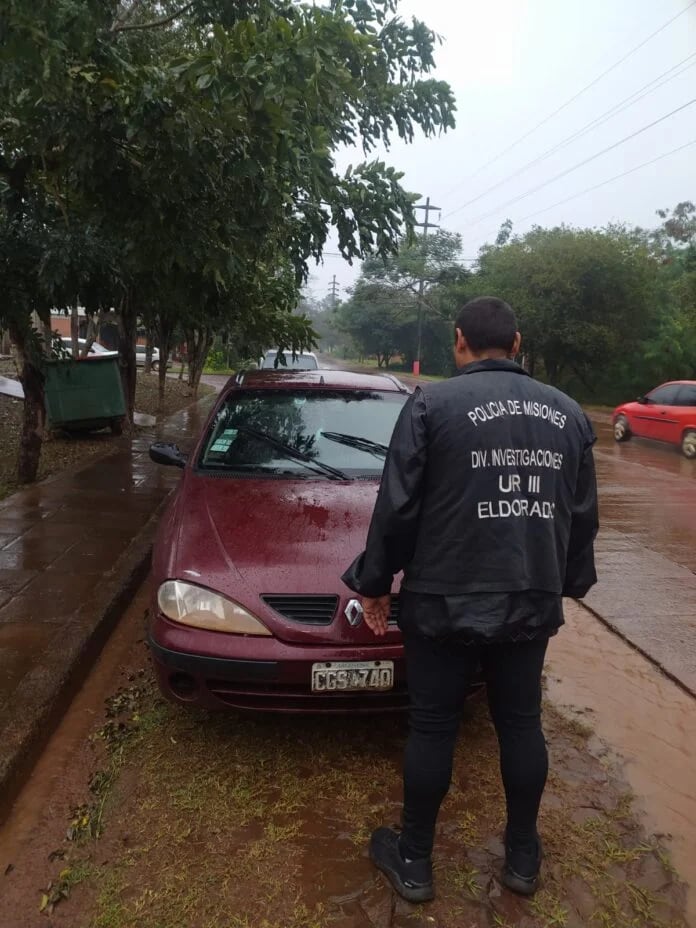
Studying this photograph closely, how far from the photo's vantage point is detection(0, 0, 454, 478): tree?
3662 millimetres

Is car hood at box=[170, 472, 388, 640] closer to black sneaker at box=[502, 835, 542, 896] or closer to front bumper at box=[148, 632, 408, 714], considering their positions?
front bumper at box=[148, 632, 408, 714]

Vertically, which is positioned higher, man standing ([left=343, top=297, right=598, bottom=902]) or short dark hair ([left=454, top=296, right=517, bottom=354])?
short dark hair ([left=454, top=296, right=517, bottom=354])

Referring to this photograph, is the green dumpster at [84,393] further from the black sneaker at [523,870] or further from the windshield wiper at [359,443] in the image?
the black sneaker at [523,870]

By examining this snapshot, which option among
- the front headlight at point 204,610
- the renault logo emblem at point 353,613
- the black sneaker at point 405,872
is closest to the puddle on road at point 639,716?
the black sneaker at point 405,872

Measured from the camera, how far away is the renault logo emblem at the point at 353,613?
2.75m

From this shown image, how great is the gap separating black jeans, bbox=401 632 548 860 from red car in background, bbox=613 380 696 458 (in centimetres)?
1236

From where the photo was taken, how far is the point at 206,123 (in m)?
3.96

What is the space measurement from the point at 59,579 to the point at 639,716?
12.2ft

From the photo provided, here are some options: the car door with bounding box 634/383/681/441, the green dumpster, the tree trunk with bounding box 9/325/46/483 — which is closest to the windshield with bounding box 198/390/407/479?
the tree trunk with bounding box 9/325/46/483

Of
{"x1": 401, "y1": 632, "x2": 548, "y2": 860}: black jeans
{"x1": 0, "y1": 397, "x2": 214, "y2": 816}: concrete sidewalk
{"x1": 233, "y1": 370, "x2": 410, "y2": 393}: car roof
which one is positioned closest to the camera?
{"x1": 401, "y1": 632, "x2": 548, "y2": 860}: black jeans

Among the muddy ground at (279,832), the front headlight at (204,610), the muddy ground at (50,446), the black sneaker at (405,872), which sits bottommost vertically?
the muddy ground at (50,446)

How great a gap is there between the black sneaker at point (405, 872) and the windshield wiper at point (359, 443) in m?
2.18

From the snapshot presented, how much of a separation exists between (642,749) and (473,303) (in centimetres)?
229

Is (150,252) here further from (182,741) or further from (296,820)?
(296,820)
